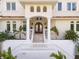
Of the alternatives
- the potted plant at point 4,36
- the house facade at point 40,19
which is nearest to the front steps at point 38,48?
the potted plant at point 4,36

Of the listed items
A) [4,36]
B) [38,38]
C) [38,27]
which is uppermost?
[38,27]

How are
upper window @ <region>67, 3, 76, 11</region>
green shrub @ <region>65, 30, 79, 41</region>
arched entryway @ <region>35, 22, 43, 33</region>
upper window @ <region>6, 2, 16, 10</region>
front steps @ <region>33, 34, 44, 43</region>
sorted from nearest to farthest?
1. green shrub @ <region>65, 30, 79, 41</region>
2. front steps @ <region>33, 34, 44, 43</region>
3. upper window @ <region>67, 3, 76, 11</region>
4. upper window @ <region>6, 2, 16, 10</region>
5. arched entryway @ <region>35, 22, 43, 33</region>

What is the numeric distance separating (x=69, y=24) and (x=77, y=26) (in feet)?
3.44

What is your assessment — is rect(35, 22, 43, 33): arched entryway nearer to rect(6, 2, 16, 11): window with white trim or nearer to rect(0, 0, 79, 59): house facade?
rect(0, 0, 79, 59): house facade

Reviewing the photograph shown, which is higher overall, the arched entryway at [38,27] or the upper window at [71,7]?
the upper window at [71,7]

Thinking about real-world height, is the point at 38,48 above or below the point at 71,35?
below

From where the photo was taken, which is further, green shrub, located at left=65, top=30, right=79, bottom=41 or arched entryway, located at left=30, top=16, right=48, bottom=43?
arched entryway, located at left=30, top=16, right=48, bottom=43

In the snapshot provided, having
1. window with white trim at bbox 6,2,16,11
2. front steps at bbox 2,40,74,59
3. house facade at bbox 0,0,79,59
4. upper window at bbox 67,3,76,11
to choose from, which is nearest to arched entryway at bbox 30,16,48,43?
house facade at bbox 0,0,79,59

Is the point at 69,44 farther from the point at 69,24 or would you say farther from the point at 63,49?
the point at 69,24

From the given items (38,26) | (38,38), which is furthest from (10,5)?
(38,38)

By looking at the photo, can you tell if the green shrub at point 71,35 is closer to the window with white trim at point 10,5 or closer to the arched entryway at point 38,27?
the arched entryway at point 38,27

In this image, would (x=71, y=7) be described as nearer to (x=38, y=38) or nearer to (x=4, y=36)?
(x=38, y=38)

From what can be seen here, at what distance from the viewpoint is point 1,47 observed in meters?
35.9

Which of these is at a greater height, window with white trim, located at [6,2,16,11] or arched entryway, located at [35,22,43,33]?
window with white trim, located at [6,2,16,11]
